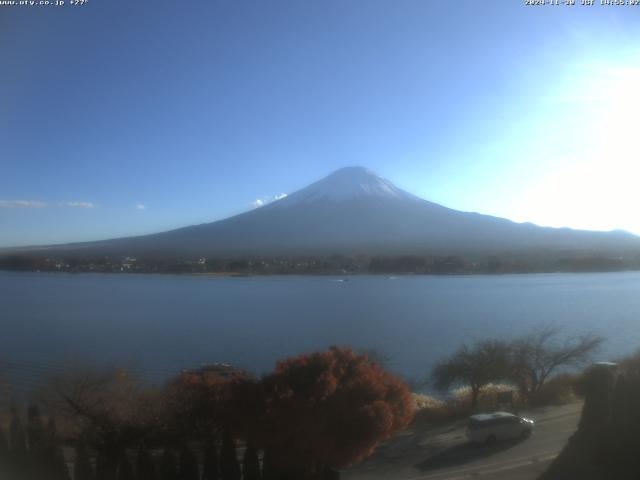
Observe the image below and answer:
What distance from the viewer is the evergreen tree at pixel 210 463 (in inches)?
191

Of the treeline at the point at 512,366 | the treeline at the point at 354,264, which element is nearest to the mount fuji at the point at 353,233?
the treeline at the point at 354,264

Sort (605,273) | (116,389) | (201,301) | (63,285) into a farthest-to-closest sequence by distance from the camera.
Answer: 1. (63,285)
2. (605,273)
3. (201,301)
4. (116,389)

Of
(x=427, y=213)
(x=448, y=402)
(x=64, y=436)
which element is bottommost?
(x=448, y=402)

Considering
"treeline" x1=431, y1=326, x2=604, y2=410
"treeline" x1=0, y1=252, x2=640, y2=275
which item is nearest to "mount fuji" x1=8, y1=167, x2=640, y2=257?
"treeline" x1=0, y1=252, x2=640, y2=275

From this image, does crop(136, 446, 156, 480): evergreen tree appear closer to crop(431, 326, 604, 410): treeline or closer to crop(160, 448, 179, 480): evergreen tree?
crop(160, 448, 179, 480): evergreen tree

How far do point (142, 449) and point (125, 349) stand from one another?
A: 23.7ft

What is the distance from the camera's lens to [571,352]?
10766mm

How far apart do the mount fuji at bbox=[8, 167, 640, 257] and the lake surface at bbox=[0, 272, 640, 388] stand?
5.12 m

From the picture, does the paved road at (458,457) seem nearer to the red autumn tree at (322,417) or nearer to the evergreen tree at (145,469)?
the red autumn tree at (322,417)

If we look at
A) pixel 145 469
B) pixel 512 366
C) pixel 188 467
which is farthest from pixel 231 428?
pixel 512 366

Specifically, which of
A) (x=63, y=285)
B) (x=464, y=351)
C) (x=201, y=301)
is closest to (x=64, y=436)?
(x=464, y=351)

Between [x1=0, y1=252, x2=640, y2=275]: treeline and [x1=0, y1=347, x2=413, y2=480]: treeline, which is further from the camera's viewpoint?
[x1=0, y1=252, x2=640, y2=275]: treeline

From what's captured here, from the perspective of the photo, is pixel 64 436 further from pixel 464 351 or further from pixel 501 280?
pixel 501 280

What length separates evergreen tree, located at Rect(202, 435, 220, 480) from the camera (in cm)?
486
